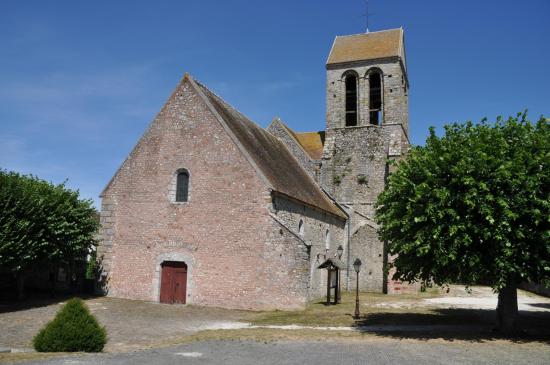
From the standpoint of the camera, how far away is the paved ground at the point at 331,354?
9578 mm

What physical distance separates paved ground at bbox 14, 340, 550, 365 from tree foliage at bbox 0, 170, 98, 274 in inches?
363

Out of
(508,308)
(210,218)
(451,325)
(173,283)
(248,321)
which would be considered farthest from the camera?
(173,283)

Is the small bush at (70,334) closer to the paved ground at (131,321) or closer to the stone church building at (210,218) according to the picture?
the paved ground at (131,321)

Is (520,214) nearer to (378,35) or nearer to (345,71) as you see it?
(345,71)

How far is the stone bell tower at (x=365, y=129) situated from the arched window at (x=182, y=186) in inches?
465

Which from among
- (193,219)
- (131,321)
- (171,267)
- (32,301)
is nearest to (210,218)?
(193,219)

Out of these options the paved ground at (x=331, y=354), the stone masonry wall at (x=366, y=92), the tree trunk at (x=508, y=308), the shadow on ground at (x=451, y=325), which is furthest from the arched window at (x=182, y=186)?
the stone masonry wall at (x=366, y=92)

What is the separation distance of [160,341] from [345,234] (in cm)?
1845

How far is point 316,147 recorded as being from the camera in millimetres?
33656

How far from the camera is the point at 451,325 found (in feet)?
51.0

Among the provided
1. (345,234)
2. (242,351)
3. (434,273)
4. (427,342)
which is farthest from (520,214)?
(345,234)

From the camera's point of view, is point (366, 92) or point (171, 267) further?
point (366, 92)

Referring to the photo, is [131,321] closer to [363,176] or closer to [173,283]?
[173,283]

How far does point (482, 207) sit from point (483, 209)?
91 mm
